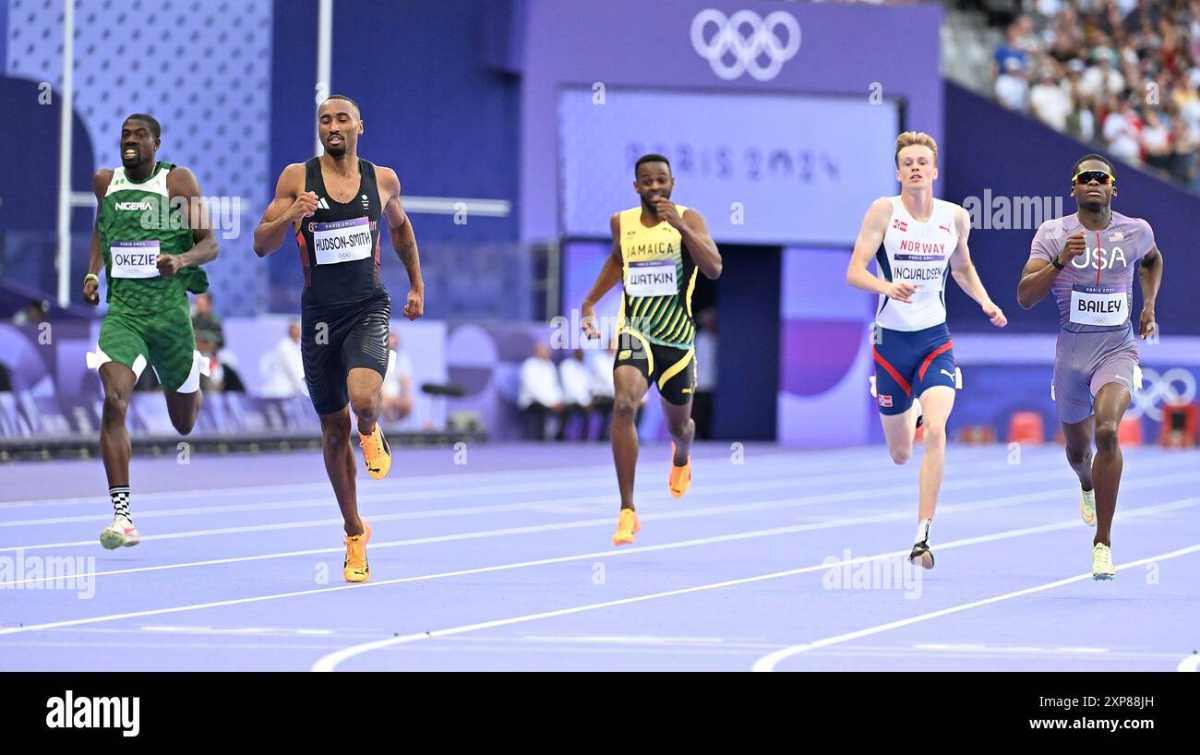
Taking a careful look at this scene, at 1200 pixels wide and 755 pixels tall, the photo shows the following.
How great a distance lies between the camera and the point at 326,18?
25.9m

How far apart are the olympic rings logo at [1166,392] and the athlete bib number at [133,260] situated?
62.9ft

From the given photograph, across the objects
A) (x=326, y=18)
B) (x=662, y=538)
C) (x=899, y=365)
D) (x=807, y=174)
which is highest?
(x=326, y=18)

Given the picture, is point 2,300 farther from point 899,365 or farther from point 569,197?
point 899,365

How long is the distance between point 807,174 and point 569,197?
10.3 ft

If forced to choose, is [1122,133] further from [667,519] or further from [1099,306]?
[1099,306]

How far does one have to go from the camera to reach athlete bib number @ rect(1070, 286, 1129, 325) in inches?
403

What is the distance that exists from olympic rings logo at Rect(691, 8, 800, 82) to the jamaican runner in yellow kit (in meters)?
14.0

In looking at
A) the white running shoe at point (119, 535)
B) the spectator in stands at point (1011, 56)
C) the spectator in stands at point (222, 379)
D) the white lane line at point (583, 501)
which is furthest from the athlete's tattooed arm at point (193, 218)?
the spectator in stands at point (1011, 56)

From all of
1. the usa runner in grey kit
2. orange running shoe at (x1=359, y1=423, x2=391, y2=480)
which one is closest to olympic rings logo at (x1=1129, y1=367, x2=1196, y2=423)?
the usa runner in grey kit

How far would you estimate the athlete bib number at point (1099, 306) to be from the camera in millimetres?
10234
